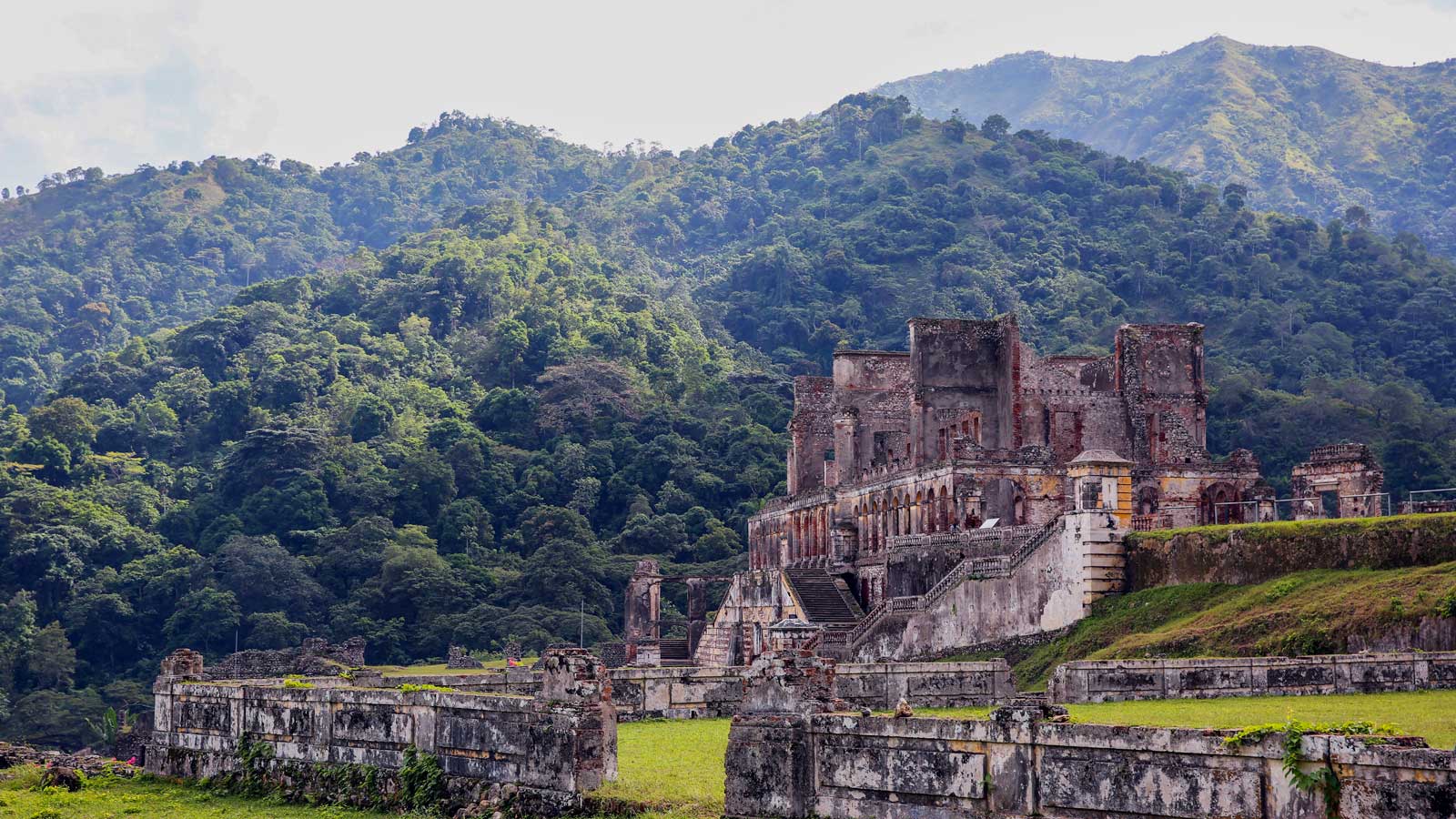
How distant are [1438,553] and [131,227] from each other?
182 metres

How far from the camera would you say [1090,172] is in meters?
153

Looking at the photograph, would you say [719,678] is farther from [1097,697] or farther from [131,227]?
[131,227]

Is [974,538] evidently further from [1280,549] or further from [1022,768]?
[1022,768]

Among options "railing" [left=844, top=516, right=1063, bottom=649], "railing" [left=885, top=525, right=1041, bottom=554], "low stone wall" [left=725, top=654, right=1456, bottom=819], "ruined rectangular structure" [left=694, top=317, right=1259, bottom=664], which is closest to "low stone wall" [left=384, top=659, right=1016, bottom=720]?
"low stone wall" [left=725, top=654, right=1456, bottom=819]

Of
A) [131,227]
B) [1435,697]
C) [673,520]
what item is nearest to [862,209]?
[673,520]

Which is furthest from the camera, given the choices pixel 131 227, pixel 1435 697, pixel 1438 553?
pixel 131 227

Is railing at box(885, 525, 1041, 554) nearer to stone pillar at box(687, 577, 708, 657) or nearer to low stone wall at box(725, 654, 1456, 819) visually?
stone pillar at box(687, 577, 708, 657)

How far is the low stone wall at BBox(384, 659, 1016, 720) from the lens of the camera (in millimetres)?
30719

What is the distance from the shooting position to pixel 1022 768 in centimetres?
1675

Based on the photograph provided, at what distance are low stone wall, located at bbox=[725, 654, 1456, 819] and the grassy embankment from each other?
1185mm

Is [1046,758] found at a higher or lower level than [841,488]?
lower

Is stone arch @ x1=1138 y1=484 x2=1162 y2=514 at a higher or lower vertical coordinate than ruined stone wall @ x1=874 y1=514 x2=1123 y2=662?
higher

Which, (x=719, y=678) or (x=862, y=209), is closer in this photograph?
(x=719, y=678)

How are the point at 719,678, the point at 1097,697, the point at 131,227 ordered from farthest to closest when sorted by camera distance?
the point at 131,227 → the point at 719,678 → the point at 1097,697
